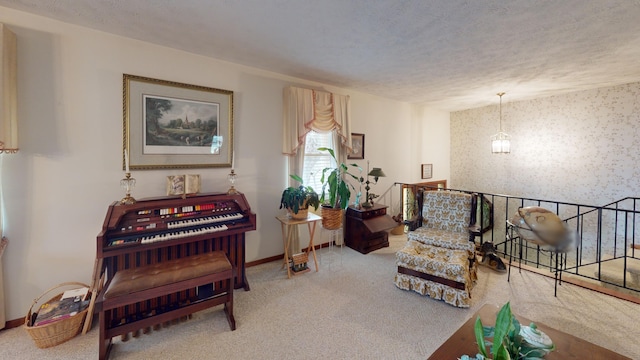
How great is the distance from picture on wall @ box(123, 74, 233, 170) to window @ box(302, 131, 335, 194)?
1.18 meters

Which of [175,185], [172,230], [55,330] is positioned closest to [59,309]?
[55,330]

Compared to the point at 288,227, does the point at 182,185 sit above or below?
above

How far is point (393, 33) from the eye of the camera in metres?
2.29

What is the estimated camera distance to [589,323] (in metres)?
2.16

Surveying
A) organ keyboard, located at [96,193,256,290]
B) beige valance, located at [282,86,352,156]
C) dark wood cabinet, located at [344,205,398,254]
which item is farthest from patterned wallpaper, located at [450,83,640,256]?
organ keyboard, located at [96,193,256,290]

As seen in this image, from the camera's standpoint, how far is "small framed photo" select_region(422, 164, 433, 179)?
556 cm

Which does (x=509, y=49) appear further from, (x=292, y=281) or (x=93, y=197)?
(x=93, y=197)

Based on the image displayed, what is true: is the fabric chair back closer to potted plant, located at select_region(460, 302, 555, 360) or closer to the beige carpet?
the beige carpet

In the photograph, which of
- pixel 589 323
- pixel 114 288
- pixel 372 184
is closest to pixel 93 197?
pixel 114 288

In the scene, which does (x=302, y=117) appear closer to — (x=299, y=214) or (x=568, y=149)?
(x=299, y=214)

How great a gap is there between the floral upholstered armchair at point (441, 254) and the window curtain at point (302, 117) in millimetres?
1557

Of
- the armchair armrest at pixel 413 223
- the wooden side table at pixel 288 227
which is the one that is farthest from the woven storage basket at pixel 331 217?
the armchair armrest at pixel 413 223

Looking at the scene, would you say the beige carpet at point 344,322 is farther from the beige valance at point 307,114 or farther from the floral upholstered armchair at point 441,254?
the beige valance at point 307,114

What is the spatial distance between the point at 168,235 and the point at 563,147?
6.27 metres
